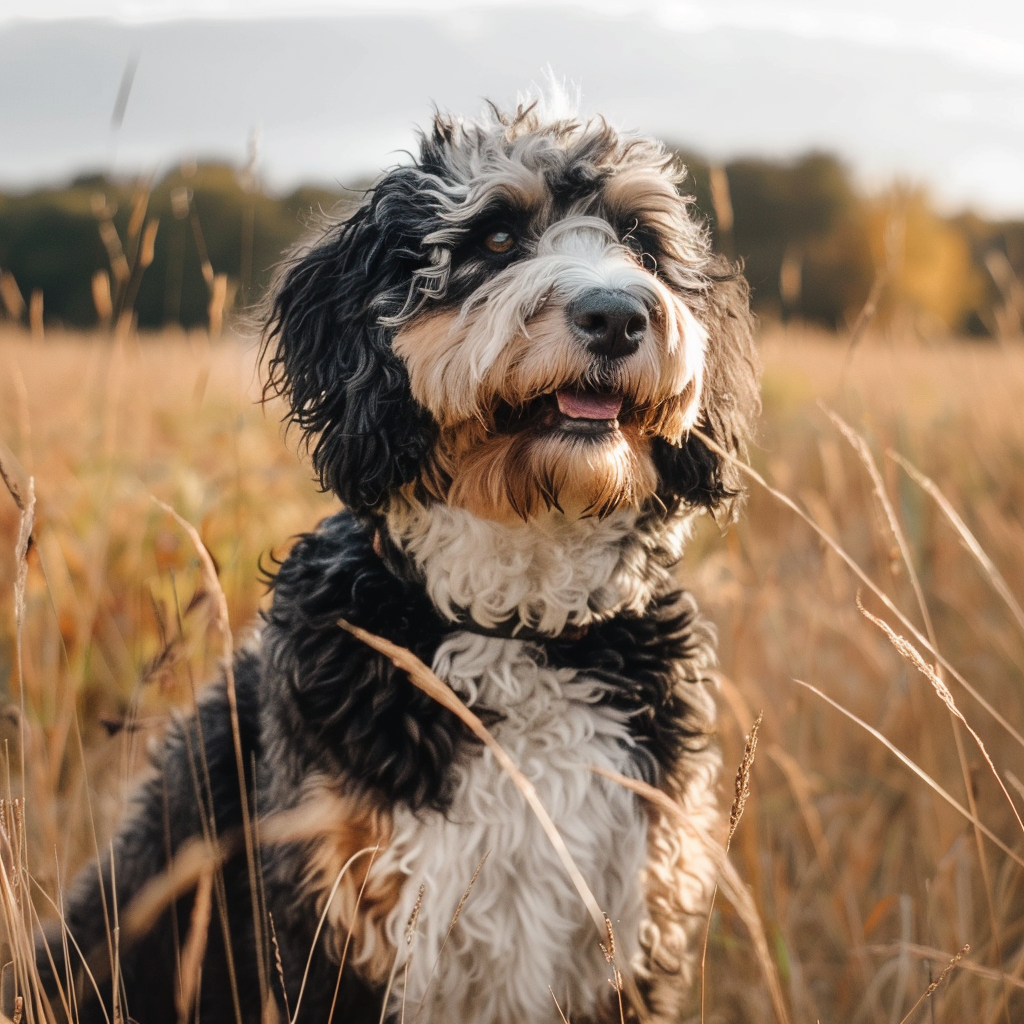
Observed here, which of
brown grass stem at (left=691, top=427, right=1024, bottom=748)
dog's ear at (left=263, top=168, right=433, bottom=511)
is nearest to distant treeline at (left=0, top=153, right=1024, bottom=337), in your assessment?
dog's ear at (left=263, top=168, right=433, bottom=511)

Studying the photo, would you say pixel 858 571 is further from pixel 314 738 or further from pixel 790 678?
pixel 314 738

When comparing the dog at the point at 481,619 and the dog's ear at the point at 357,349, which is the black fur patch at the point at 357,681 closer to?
the dog at the point at 481,619

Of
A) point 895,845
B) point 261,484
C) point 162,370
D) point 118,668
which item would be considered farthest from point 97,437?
point 162,370

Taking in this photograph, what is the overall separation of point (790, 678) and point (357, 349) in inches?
50.7

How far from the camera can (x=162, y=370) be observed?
9.85 m

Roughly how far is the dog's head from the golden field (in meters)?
0.32

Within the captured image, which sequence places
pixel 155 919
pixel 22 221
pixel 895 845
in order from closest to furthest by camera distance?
1. pixel 155 919
2. pixel 895 845
3. pixel 22 221

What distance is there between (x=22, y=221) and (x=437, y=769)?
Result: 5.14 meters

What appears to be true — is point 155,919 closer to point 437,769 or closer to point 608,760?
point 437,769

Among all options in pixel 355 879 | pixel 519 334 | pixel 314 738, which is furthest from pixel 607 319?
pixel 355 879

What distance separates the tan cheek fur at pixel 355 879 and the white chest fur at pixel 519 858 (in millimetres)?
36

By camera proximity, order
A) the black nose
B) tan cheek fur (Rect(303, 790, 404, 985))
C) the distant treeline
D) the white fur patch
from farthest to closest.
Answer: the distant treeline → the white fur patch → tan cheek fur (Rect(303, 790, 404, 985)) → the black nose

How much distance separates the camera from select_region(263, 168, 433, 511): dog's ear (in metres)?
2.37

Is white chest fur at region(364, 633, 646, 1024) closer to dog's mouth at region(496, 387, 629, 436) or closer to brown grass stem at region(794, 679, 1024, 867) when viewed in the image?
dog's mouth at region(496, 387, 629, 436)
